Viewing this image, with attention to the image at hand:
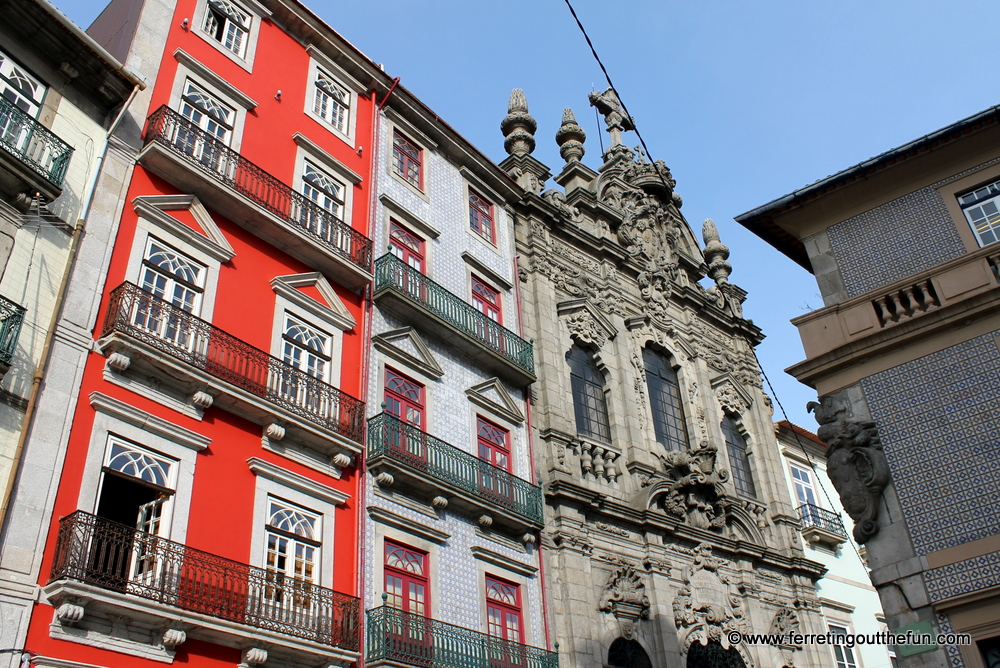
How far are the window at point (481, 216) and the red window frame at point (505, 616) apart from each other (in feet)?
26.2

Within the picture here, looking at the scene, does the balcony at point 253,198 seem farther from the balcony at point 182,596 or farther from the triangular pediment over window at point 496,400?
the balcony at point 182,596

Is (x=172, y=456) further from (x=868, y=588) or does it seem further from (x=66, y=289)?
(x=868, y=588)

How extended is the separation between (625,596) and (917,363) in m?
7.48

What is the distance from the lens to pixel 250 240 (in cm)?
1384

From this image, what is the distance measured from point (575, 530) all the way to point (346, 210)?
24.3 ft

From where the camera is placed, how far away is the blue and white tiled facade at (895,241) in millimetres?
12430

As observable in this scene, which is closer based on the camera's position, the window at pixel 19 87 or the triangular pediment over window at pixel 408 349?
the window at pixel 19 87

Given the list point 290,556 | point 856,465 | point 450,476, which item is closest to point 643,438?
point 450,476

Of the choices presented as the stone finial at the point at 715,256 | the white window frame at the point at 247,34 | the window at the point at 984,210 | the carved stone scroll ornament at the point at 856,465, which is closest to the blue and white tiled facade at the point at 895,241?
the window at the point at 984,210

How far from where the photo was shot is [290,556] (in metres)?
11.9

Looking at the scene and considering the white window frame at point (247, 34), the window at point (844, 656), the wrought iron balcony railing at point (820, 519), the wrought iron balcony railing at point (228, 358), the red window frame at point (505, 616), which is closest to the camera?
the wrought iron balcony railing at point (228, 358)

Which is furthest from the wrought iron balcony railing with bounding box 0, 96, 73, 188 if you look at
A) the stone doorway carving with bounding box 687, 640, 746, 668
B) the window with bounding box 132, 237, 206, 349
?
the stone doorway carving with bounding box 687, 640, 746, 668

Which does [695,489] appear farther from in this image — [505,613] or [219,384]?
[219,384]

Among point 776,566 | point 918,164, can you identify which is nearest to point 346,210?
point 918,164
